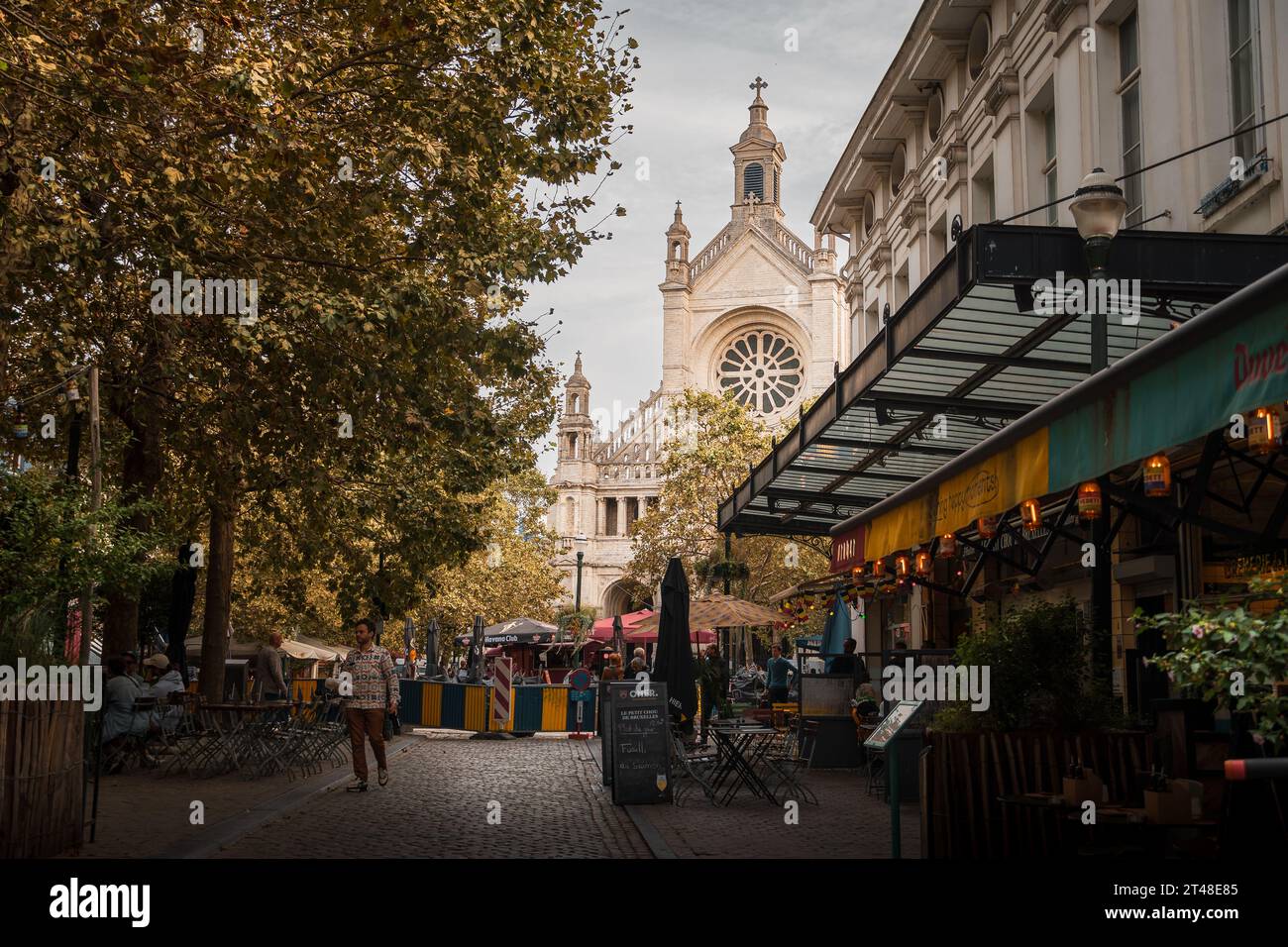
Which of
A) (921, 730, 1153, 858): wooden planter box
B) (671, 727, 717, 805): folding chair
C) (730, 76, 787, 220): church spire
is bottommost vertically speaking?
(671, 727, 717, 805): folding chair

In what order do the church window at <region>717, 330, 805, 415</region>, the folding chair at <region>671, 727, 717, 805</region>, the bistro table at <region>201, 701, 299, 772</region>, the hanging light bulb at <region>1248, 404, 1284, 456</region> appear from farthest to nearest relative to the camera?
1. the church window at <region>717, 330, 805, 415</region>
2. the bistro table at <region>201, 701, 299, 772</region>
3. the folding chair at <region>671, 727, 717, 805</region>
4. the hanging light bulb at <region>1248, 404, 1284, 456</region>

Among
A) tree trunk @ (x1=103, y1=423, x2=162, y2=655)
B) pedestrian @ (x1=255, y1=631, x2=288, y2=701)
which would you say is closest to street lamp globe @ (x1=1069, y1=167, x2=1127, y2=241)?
tree trunk @ (x1=103, y1=423, x2=162, y2=655)

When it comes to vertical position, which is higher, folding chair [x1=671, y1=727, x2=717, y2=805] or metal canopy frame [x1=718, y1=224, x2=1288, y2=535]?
metal canopy frame [x1=718, y1=224, x2=1288, y2=535]

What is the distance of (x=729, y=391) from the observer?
160ft

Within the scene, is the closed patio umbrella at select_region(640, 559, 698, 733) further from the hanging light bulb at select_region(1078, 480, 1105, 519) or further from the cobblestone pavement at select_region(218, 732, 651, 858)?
the hanging light bulb at select_region(1078, 480, 1105, 519)

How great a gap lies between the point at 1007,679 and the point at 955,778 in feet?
2.22

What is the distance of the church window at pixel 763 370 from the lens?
66625 millimetres

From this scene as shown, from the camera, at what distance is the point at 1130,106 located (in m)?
14.3

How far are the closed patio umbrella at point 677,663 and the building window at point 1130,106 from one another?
21.7 ft

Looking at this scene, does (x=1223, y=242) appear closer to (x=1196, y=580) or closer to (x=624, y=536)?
(x=1196, y=580)

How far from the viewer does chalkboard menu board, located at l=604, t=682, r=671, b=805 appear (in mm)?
12844

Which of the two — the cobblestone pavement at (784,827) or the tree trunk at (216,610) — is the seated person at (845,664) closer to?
the cobblestone pavement at (784,827)

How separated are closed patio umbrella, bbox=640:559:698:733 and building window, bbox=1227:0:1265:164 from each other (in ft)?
25.9

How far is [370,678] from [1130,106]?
1000 centimetres
